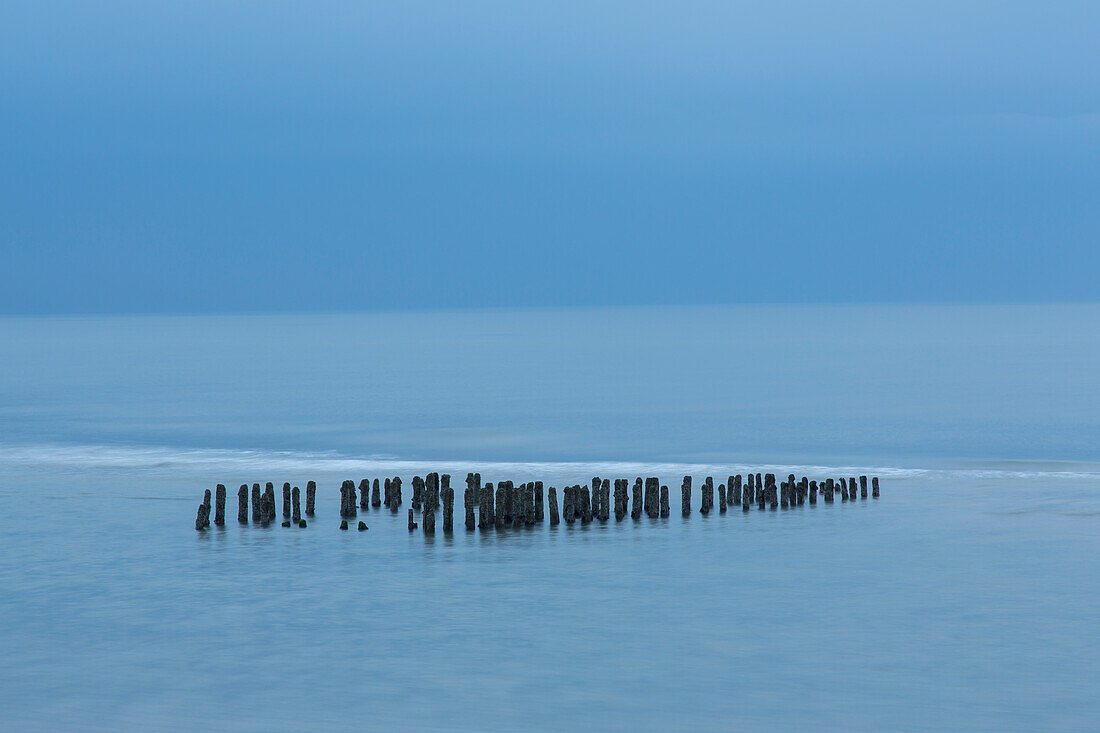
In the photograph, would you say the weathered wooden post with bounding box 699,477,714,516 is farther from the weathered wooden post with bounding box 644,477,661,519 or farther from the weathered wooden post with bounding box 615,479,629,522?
the weathered wooden post with bounding box 615,479,629,522

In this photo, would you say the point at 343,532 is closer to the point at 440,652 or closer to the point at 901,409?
the point at 440,652

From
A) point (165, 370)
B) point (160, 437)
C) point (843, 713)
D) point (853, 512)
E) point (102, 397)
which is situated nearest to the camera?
point (843, 713)

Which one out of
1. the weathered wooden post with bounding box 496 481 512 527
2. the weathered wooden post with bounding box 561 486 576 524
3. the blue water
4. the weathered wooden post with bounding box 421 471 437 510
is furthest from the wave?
the weathered wooden post with bounding box 496 481 512 527

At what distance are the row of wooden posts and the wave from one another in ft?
21.1

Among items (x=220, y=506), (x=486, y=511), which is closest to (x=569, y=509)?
(x=486, y=511)

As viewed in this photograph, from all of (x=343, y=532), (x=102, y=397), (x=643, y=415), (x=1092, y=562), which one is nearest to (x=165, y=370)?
(x=102, y=397)

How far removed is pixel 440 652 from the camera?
→ 1698cm

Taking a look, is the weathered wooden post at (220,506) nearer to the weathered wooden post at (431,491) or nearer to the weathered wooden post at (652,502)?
the weathered wooden post at (431,491)

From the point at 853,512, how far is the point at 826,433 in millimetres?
21911

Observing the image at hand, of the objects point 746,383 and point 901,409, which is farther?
point 746,383

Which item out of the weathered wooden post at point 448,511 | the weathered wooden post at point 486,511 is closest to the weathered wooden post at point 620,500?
the weathered wooden post at point 486,511

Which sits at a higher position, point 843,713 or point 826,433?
point 826,433

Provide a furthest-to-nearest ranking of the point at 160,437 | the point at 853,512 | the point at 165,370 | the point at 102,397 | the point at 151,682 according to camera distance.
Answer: the point at 165,370, the point at 102,397, the point at 160,437, the point at 853,512, the point at 151,682

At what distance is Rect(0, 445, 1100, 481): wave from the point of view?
34562 millimetres
